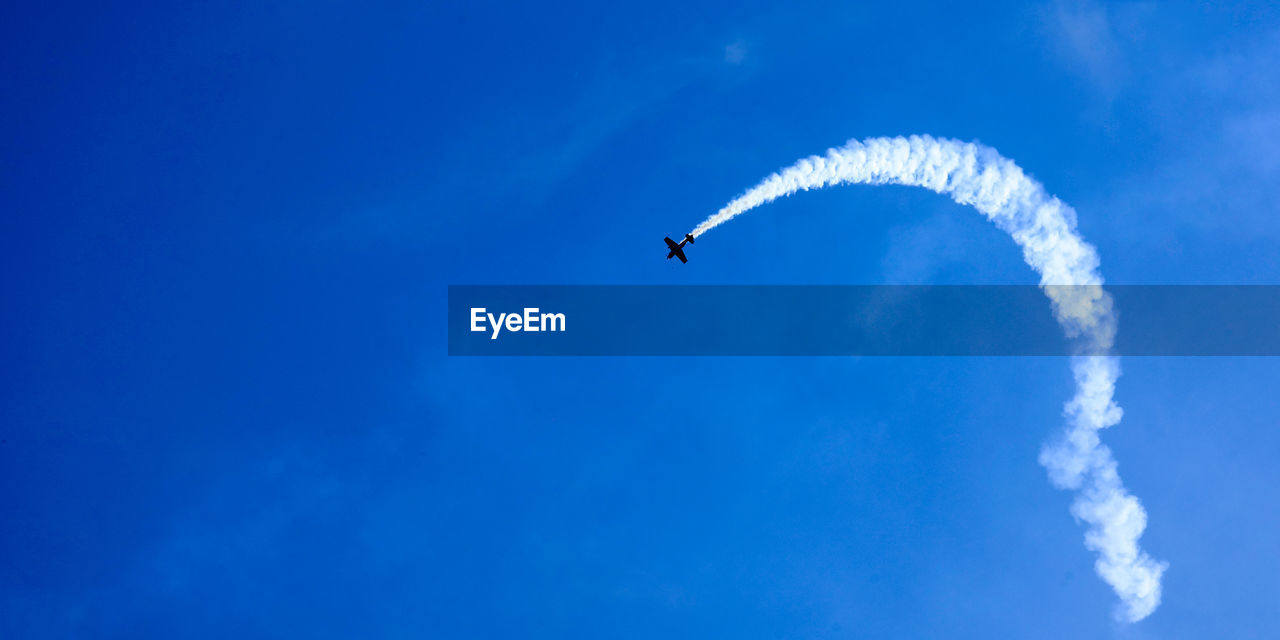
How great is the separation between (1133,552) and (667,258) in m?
38.5

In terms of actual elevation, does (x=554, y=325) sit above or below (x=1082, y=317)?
above

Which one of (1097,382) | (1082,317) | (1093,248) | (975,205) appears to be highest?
(975,205)

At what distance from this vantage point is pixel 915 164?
188 feet

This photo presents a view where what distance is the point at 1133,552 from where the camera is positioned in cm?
5781

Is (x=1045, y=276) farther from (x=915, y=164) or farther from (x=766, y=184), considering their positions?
(x=766, y=184)

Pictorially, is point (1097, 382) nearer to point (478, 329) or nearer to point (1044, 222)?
point (1044, 222)

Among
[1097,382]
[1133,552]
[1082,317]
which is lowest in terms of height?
[1133,552]

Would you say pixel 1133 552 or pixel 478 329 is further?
pixel 478 329

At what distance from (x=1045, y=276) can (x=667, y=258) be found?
26241 mm

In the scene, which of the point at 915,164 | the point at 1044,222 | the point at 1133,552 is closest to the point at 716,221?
the point at 915,164

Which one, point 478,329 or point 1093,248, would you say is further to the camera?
point 478,329

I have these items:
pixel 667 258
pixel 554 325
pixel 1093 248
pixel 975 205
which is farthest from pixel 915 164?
pixel 554 325

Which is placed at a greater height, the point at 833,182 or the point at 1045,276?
the point at 833,182

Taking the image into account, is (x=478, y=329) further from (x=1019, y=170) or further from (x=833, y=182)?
(x=1019, y=170)
